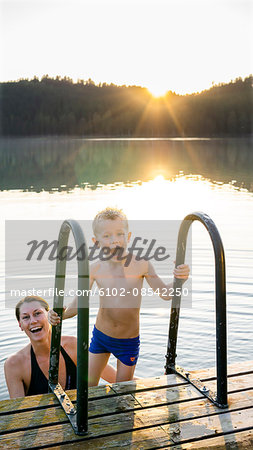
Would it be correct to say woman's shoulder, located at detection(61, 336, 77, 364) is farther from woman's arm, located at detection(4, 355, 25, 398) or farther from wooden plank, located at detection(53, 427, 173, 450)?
wooden plank, located at detection(53, 427, 173, 450)

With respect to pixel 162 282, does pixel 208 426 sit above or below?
below

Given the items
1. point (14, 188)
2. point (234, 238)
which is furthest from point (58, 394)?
point (14, 188)

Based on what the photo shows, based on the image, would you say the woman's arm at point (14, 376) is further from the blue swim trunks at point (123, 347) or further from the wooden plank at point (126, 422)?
the wooden plank at point (126, 422)

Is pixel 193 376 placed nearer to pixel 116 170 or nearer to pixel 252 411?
pixel 252 411

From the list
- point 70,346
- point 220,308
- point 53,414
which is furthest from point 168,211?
point 53,414

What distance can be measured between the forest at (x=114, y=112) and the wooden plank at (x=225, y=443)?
101142 mm

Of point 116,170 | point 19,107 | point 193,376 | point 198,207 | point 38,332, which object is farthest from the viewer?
point 19,107

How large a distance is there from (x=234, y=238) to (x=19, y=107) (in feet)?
343

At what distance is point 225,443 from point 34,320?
1.76m

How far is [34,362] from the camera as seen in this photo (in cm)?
412

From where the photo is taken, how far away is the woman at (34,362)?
4066mm

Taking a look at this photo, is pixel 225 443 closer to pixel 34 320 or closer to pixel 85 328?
pixel 85 328

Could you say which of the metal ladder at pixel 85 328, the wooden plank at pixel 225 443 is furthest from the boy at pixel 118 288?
the wooden plank at pixel 225 443

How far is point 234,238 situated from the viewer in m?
11.7
